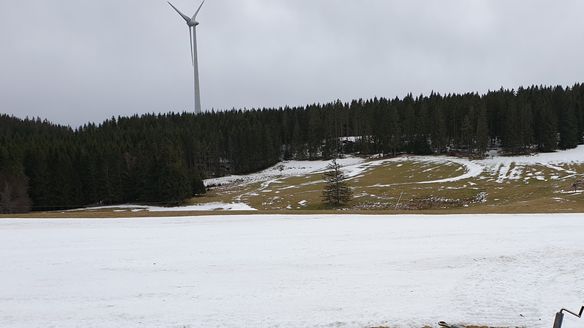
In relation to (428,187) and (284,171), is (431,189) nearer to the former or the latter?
(428,187)

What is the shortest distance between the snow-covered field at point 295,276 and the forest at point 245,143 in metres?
53.1

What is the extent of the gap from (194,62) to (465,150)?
286 ft

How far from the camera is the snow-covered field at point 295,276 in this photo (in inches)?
347

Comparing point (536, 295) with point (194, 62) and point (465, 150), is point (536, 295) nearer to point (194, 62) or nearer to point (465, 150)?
point (465, 150)

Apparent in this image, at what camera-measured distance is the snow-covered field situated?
28.9 ft

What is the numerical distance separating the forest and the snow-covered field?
174ft

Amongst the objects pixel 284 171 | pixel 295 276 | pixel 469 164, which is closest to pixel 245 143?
pixel 284 171

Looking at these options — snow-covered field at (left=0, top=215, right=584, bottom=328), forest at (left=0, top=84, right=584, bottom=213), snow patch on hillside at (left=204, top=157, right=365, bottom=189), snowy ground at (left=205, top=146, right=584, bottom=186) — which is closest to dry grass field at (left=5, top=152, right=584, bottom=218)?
snowy ground at (left=205, top=146, right=584, bottom=186)

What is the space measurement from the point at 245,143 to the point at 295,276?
379 ft

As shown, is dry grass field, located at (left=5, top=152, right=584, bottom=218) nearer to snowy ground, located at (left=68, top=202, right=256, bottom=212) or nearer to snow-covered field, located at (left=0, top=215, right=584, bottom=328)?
snowy ground, located at (left=68, top=202, right=256, bottom=212)

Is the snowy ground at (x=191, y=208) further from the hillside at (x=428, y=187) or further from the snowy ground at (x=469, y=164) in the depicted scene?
the snowy ground at (x=469, y=164)

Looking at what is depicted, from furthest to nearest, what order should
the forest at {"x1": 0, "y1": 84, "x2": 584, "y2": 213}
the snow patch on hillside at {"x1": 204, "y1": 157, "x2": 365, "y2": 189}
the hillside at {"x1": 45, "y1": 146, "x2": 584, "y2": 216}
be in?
the snow patch on hillside at {"x1": 204, "y1": 157, "x2": 365, "y2": 189} → the forest at {"x1": 0, "y1": 84, "x2": 584, "y2": 213} → the hillside at {"x1": 45, "y1": 146, "x2": 584, "y2": 216}

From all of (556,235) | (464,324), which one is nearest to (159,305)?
(464,324)

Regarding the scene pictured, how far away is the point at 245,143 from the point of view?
4958 inches
